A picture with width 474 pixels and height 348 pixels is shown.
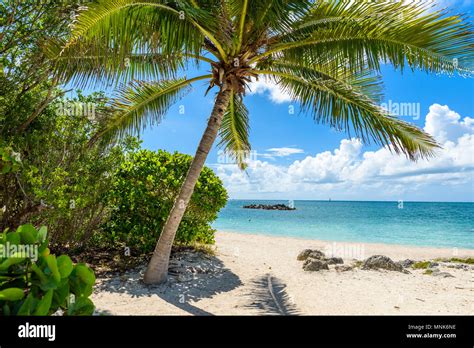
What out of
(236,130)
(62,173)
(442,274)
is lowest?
(442,274)

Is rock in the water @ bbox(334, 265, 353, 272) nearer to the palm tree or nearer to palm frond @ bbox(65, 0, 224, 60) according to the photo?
the palm tree

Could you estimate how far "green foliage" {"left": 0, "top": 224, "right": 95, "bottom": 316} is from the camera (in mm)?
1328

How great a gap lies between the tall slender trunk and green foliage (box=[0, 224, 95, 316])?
5064 mm

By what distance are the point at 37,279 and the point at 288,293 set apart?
20.4ft

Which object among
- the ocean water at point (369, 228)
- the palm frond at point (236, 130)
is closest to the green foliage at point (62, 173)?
the palm frond at point (236, 130)

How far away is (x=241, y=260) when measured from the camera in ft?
33.3

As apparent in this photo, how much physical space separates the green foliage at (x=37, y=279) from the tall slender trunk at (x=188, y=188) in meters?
5.06

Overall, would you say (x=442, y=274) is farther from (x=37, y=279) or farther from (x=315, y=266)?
(x=37, y=279)

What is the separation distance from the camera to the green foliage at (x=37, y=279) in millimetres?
1328

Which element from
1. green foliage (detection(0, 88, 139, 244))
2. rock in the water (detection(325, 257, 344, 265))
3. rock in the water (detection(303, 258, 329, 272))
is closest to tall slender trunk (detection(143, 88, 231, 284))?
green foliage (detection(0, 88, 139, 244))

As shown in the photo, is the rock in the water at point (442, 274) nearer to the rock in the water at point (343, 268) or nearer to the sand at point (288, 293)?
the sand at point (288, 293)

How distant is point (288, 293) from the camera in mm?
6980

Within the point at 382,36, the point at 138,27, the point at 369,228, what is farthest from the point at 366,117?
the point at 369,228

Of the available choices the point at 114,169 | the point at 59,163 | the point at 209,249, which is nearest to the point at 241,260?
the point at 209,249
